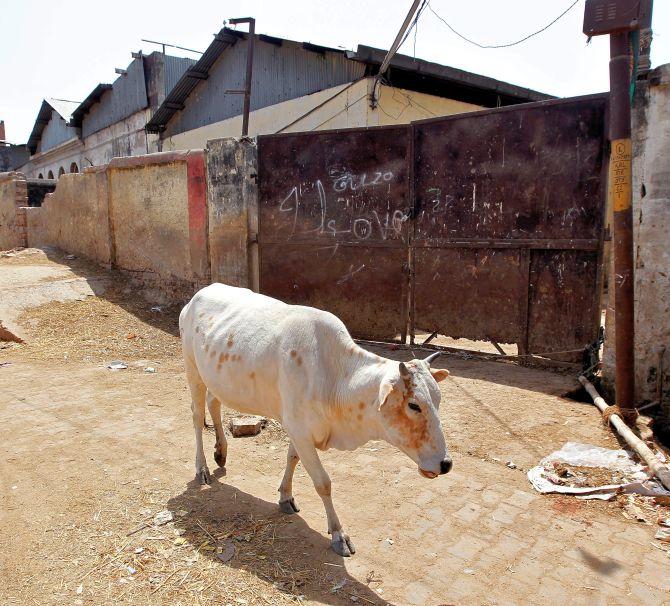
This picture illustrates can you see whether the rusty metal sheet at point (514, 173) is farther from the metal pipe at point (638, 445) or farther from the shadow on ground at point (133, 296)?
the shadow on ground at point (133, 296)

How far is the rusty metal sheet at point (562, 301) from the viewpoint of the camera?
5902 millimetres

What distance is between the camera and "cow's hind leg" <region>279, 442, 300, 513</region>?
353 centimetres

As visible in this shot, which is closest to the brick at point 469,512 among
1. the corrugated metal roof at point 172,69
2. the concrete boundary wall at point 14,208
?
the concrete boundary wall at point 14,208

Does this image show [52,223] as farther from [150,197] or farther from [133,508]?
[133,508]

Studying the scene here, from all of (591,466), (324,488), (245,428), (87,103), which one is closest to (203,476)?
(245,428)

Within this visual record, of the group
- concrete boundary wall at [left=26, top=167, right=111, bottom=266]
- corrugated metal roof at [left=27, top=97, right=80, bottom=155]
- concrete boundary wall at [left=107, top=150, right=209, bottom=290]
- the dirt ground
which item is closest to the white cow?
the dirt ground

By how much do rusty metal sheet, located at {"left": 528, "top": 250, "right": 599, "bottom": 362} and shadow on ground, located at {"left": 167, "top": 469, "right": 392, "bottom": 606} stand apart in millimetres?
3922

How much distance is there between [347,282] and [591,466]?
4295mm

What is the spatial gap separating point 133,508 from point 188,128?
17.1 meters

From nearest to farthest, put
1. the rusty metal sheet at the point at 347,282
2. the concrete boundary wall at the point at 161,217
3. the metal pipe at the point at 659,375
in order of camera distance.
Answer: the metal pipe at the point at 659,375, the rusty metal sheet at the point at 347,282, the concrete boundary wall at the point at 161,217

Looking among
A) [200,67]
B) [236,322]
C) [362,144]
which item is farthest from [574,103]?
[200,67]

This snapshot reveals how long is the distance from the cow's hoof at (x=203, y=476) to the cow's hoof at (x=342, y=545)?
1.25 m

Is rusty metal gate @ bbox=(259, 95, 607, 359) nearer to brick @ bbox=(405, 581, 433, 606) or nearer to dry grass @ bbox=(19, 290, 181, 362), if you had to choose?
dry grass @ bbox=(19, 290, 181, 362)

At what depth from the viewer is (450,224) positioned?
22.1 feet
